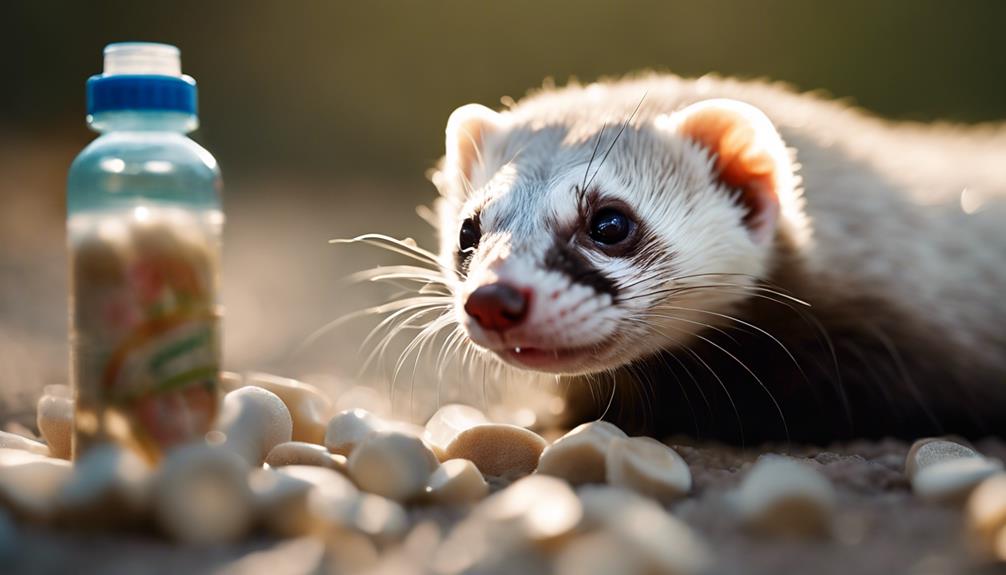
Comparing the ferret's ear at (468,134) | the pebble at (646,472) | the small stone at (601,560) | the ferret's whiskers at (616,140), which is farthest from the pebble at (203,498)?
the ferret's ear at (468,134)

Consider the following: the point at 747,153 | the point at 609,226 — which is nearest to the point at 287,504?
the point at 609,226

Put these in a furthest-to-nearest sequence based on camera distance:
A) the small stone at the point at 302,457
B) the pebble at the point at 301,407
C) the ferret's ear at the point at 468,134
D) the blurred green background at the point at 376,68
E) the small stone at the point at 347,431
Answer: the blurred green background at the point at 376,68 < the ferret's ear at the point at 468,134 < the pebble at the point at 301,407 < the small stone at the point at 347,431 < the small stone at the point at 302,457

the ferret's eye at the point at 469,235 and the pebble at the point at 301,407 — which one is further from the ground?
the ferret's eye at the point at 469,235

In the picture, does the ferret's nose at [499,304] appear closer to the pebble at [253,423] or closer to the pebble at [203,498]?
the pebble at [253,423]

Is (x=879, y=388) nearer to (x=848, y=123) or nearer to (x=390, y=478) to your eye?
(x=848, y=123)

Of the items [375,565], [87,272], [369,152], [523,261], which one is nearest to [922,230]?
[523,261]

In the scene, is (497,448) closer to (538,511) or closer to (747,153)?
(538,511)

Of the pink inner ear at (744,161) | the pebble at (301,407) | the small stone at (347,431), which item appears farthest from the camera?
the pink inner ear at (744,161)
